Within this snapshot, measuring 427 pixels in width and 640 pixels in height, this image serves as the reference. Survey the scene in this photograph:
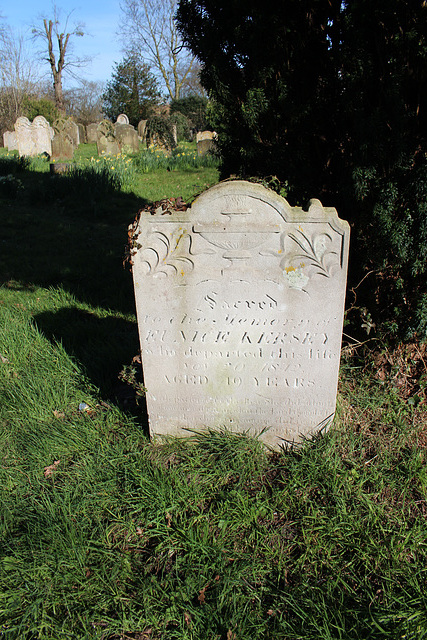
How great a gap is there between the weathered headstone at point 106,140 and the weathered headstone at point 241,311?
14.7 meters

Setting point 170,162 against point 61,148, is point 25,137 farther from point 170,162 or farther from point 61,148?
point 170,162

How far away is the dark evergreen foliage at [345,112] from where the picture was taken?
264cm

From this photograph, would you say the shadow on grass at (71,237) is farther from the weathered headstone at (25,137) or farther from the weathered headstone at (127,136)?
the weathered headstone at (25,137)

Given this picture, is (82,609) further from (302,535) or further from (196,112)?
(196,112)

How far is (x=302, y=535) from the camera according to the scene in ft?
7.34

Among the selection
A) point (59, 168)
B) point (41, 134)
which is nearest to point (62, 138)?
point (41, 134)

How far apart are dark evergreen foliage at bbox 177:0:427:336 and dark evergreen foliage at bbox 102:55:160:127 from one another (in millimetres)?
26441

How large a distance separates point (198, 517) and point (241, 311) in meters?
1.14

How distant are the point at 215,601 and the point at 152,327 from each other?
4.69ft

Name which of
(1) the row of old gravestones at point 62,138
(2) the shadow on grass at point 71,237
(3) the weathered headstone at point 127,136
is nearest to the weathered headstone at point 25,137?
(1) the row of old gravestones at point 62,138

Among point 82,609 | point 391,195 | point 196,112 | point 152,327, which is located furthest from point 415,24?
point 196,112

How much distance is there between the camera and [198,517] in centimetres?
227

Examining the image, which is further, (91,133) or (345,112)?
(91,133)

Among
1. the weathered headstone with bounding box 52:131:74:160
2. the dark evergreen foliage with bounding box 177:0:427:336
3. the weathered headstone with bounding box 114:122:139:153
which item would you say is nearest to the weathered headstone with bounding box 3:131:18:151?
the weathered headstone with bounding box 114:122:139:153
